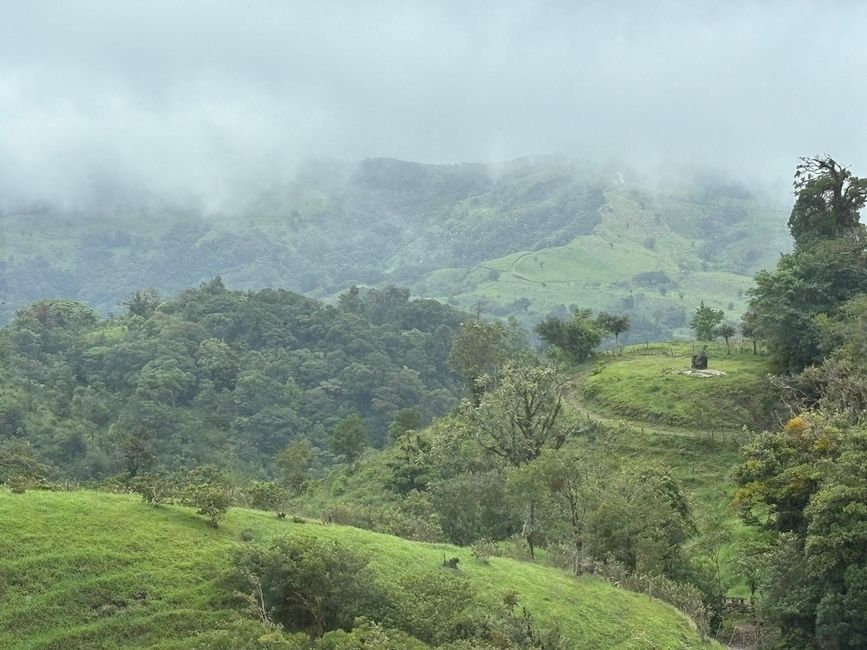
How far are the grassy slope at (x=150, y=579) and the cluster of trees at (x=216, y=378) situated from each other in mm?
51236

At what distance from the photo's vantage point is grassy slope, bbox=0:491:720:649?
17.1 meters

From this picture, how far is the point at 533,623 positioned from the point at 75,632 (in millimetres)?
11990

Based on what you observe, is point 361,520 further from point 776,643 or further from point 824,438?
point 824,438

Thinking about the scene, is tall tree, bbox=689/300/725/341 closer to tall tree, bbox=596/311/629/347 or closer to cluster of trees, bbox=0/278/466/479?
tall tree, bbox=596/311/629/347

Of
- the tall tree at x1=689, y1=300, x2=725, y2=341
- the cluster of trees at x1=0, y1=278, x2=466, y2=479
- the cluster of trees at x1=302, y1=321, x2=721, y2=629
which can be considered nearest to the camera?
the cluster of trees at x1=302, y1=321, x2=721, y2=629

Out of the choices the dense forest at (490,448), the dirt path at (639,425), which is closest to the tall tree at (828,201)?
the dense forest at (490,448)

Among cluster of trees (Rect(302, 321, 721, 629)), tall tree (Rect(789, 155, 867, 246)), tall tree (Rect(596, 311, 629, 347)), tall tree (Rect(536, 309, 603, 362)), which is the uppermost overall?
tall tree (Rect(789, 155, 867, 246))

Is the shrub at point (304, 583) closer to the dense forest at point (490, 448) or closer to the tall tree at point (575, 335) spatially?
the dense forest at point (490, 448)

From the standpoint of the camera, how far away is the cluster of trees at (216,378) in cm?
9062

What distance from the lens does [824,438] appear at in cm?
3150

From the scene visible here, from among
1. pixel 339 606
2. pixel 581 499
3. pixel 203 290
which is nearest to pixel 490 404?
pixel 581 499

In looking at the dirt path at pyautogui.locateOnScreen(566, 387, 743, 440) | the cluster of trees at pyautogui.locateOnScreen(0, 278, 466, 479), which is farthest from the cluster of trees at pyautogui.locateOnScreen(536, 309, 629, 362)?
the cluster of trees at pyautogui.locateOnScreen(0, 278, 466, 479)

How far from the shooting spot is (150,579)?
61.6 feet

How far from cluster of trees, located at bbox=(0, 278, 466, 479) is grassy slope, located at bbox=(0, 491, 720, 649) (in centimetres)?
5124
